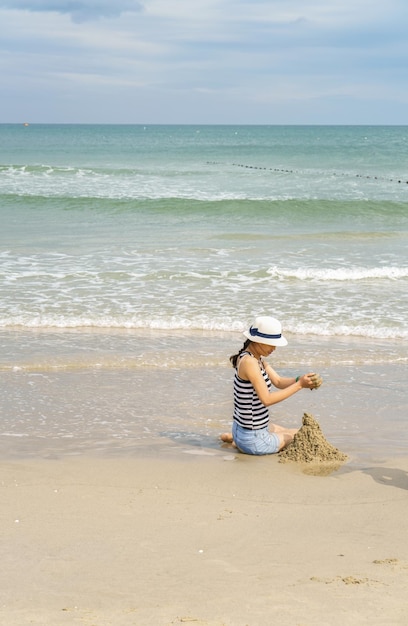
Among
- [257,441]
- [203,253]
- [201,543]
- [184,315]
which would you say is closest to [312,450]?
[257,441]

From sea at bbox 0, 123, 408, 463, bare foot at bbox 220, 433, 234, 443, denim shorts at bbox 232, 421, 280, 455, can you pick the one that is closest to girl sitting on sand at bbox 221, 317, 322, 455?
denim shorts at bbox 232, 421, 280, 455

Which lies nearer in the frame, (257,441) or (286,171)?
(257,441)

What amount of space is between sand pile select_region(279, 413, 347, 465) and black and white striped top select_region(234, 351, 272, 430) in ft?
0.98

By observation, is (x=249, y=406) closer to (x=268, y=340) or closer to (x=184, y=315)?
(x=268, y=340)

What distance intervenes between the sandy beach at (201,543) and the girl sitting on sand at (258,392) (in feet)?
0.47

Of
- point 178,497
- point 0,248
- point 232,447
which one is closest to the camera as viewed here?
point 178,497

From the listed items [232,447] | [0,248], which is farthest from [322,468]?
[0,248]

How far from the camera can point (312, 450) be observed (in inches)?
238

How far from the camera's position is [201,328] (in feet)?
34.8

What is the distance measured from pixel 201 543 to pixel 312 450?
5.73 ft

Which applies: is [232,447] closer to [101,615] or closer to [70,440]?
[70,440]

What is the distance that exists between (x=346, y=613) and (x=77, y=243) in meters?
14.8

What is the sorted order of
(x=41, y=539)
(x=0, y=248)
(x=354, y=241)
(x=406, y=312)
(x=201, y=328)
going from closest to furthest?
(x=41, y=539) → (x=201, y=328) → (x=406, y=312) → (x=0, y=248) → (x=354, y=241)

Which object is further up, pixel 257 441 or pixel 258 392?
pixel 258 392
